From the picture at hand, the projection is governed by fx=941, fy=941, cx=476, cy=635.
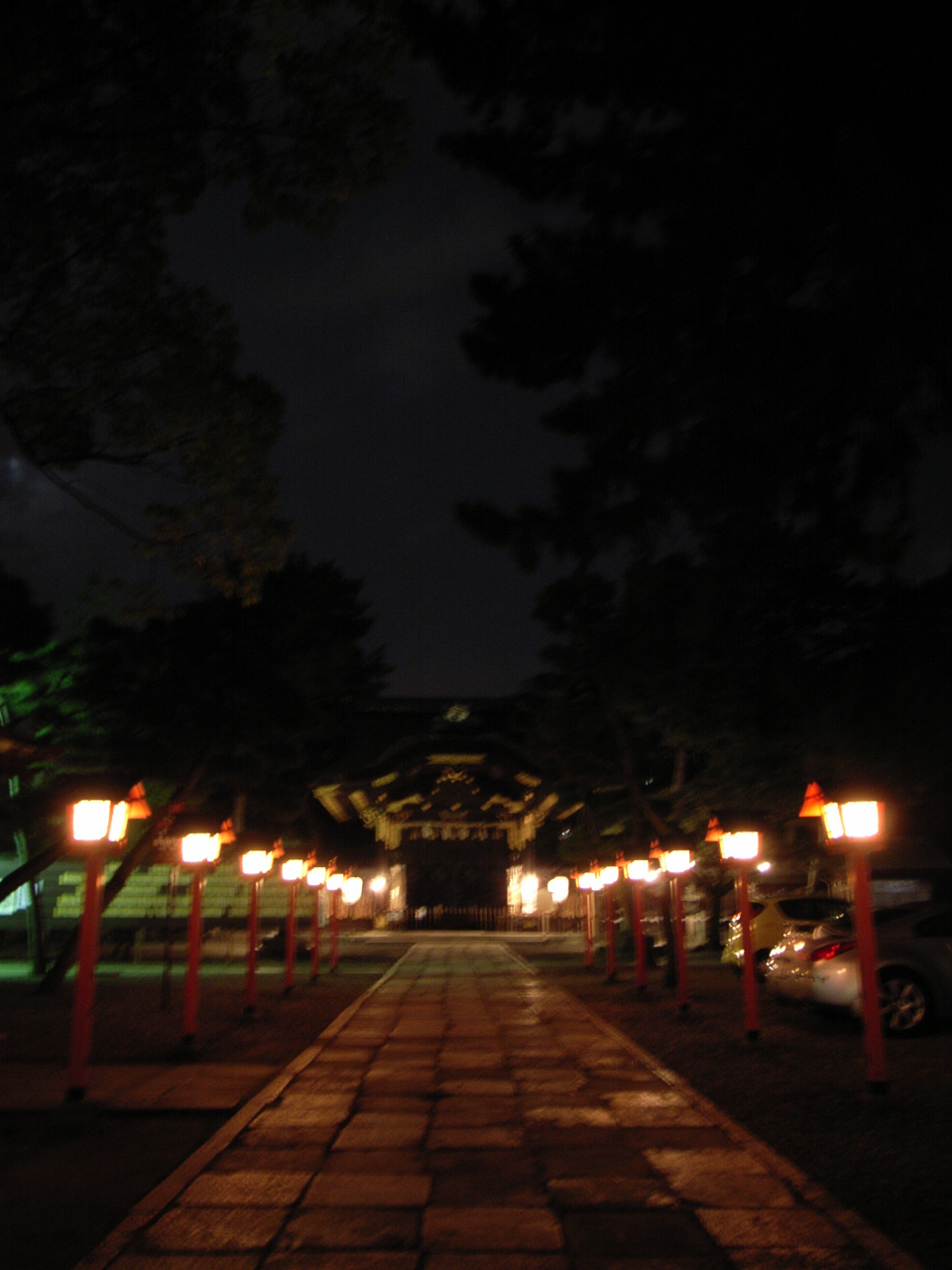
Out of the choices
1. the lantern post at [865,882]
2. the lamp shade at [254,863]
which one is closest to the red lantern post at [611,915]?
the lamp shade at [254,863]

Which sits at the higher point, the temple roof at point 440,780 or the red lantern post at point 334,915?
the temple roof at point 440,780

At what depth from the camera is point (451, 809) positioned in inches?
1457

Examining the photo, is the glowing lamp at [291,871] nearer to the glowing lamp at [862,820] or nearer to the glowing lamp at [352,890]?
the glowing lamp at [862,820]

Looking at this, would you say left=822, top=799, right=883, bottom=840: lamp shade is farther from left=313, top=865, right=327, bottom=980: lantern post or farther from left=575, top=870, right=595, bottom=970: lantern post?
left=575, top=870, right=595, bottom=970: lantern post

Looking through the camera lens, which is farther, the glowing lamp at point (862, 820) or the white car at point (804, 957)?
the white car at point (804, 957)

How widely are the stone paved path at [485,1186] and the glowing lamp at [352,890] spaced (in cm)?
2516

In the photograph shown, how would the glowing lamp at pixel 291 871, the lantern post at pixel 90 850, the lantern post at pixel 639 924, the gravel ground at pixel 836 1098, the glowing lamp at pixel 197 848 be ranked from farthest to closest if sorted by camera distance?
the glowing lamp at pixel 291 871
the lantern post at pixel 639 924
the glowing lamp at pixel 197 848
the lantern post at pixel 90 850
the gravel ground at pixel 836 1098

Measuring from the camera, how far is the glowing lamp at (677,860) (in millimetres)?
13125

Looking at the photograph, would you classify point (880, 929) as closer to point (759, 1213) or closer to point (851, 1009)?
point (851, 1009)

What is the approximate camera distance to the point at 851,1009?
9633mm

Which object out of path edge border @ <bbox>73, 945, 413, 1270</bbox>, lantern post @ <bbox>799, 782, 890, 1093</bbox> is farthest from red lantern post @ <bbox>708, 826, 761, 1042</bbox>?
path edge border @ <bbox>73, 945, 413, 1270</bbox>

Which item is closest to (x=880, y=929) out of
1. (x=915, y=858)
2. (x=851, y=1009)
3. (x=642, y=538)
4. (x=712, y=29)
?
(x=851, y=1009)

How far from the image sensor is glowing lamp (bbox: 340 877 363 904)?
32.8 metres

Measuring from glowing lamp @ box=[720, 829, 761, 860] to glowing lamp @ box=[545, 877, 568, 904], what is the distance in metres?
26.5
